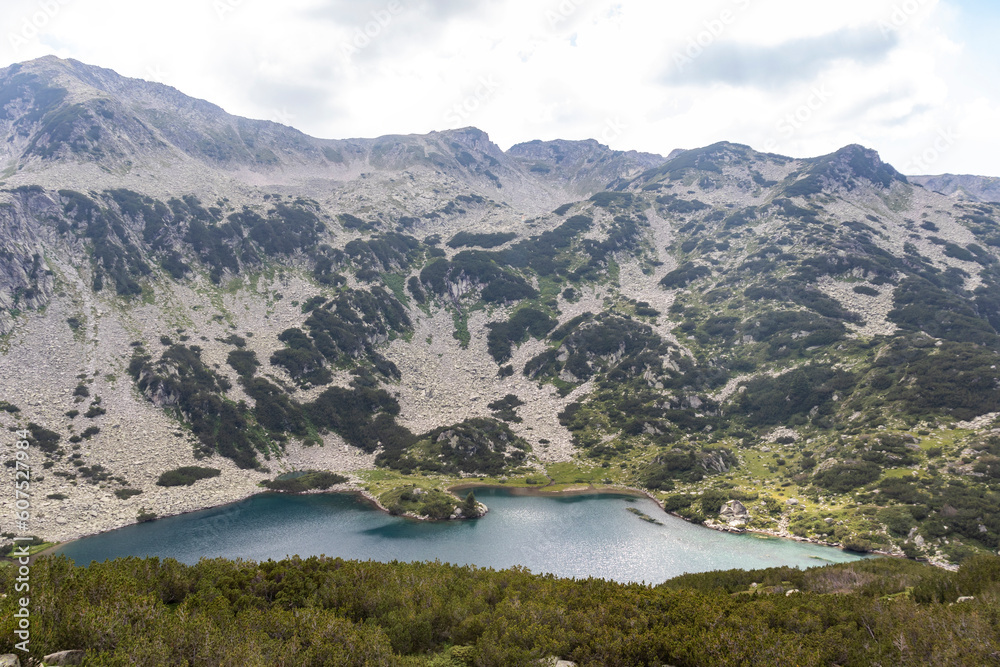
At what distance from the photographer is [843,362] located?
98812mm

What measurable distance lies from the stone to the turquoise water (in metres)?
39.6

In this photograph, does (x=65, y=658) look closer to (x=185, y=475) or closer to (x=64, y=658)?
(x=64, y=658)

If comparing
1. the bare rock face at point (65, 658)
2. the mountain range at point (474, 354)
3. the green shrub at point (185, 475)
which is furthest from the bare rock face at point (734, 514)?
the green shrub at point (185, 475)

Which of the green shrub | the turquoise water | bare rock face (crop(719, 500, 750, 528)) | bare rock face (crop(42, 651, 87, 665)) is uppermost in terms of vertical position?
bare rock face (crop(42, 651, 87, 665))

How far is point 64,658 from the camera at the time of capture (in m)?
16.6

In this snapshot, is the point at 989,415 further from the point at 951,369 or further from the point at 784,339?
the point at 784,339

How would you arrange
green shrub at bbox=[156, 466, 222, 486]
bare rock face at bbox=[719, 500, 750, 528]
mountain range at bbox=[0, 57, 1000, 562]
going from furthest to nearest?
green shrub at bbox=[156, 466, 222, 486], mountain range at bbox=[0, 57, 1000, 562], bare rock face at bbox=[719, 500, 750, 528]

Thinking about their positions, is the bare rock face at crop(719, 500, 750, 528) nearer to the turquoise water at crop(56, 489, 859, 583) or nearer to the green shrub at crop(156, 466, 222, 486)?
the turquoise water at crop(56, 489, 859, 583)

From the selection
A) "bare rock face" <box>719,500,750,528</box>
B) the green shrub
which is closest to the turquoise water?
"bare rock face" <box>719,500,750,528</box>

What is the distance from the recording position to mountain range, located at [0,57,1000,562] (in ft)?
233

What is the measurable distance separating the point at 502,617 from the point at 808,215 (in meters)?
211

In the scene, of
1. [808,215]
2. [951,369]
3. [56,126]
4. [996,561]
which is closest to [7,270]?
[56,126]

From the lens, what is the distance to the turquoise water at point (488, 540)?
52.5 meters

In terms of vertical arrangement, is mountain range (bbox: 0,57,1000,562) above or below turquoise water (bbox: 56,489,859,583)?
above
